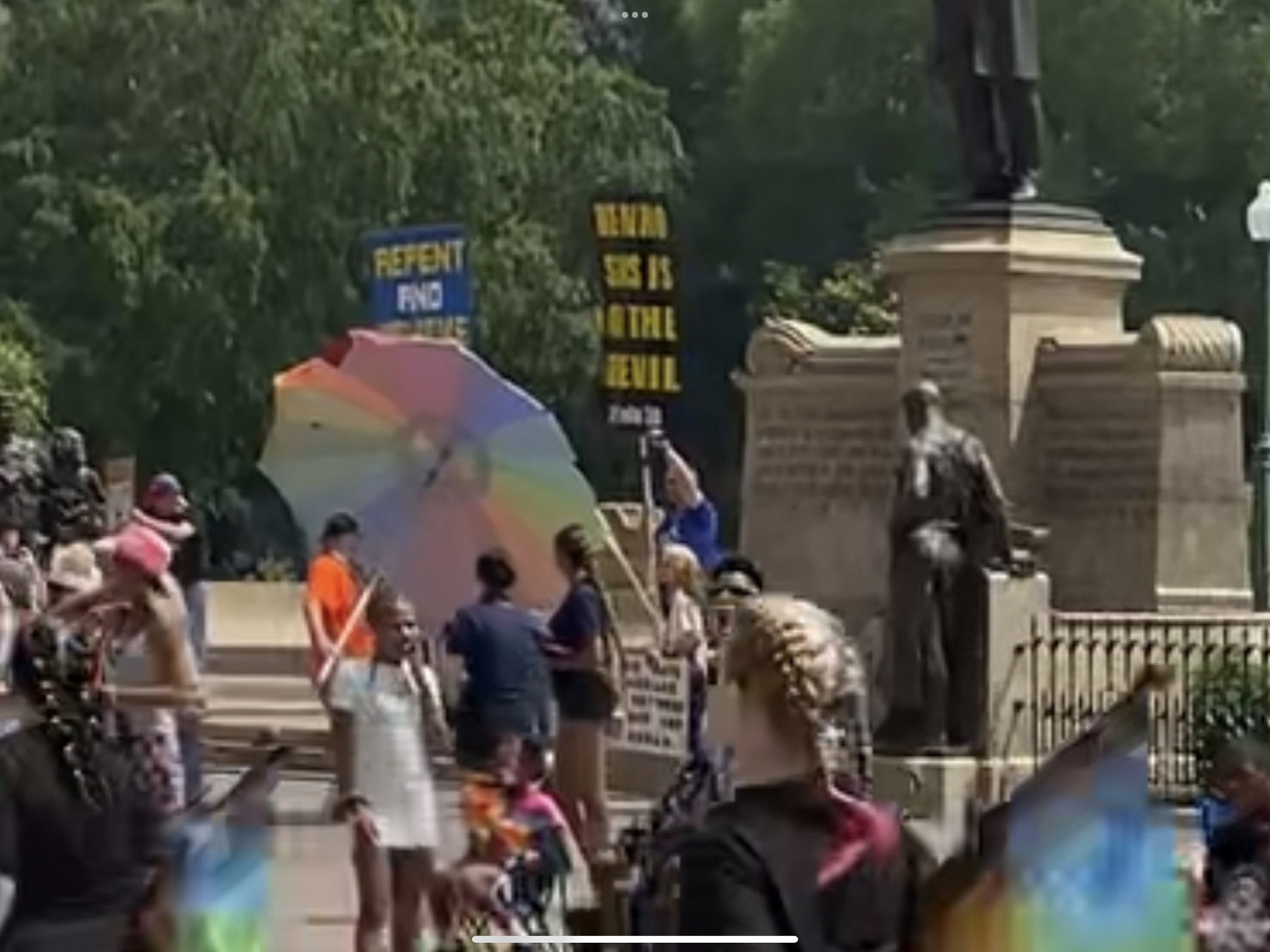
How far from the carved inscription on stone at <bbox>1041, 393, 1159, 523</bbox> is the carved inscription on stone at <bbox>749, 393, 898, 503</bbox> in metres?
1.11

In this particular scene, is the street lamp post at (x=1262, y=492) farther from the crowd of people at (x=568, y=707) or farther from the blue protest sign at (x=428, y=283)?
the crowd of people at (x=568, y=707)

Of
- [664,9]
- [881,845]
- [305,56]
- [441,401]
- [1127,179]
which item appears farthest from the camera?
[664,9]

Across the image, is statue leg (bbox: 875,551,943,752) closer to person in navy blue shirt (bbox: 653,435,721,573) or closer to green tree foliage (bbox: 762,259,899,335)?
person in navy blue shirt (bbox: 653,435,721,573)

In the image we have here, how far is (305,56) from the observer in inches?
2334

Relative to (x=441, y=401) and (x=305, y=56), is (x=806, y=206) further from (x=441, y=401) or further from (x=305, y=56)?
(x=441, y=401)

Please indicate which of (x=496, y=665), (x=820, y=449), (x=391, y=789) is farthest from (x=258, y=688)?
(x=391, y=789)

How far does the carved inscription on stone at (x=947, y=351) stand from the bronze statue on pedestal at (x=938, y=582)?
3513mm

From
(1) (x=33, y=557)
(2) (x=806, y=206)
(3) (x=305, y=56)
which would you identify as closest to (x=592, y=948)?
(1) (x=33, y=557)

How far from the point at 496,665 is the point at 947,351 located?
37.5ft

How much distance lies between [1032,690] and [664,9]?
2140 inches

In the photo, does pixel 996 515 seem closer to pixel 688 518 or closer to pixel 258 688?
pixel 688 518

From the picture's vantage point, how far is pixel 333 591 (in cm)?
1628

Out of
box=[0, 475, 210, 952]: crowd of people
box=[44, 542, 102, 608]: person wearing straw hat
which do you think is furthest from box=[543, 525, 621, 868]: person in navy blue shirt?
box=[0, 475, 210, 952]: crowd of people

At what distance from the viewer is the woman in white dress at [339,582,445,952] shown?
536 inches
